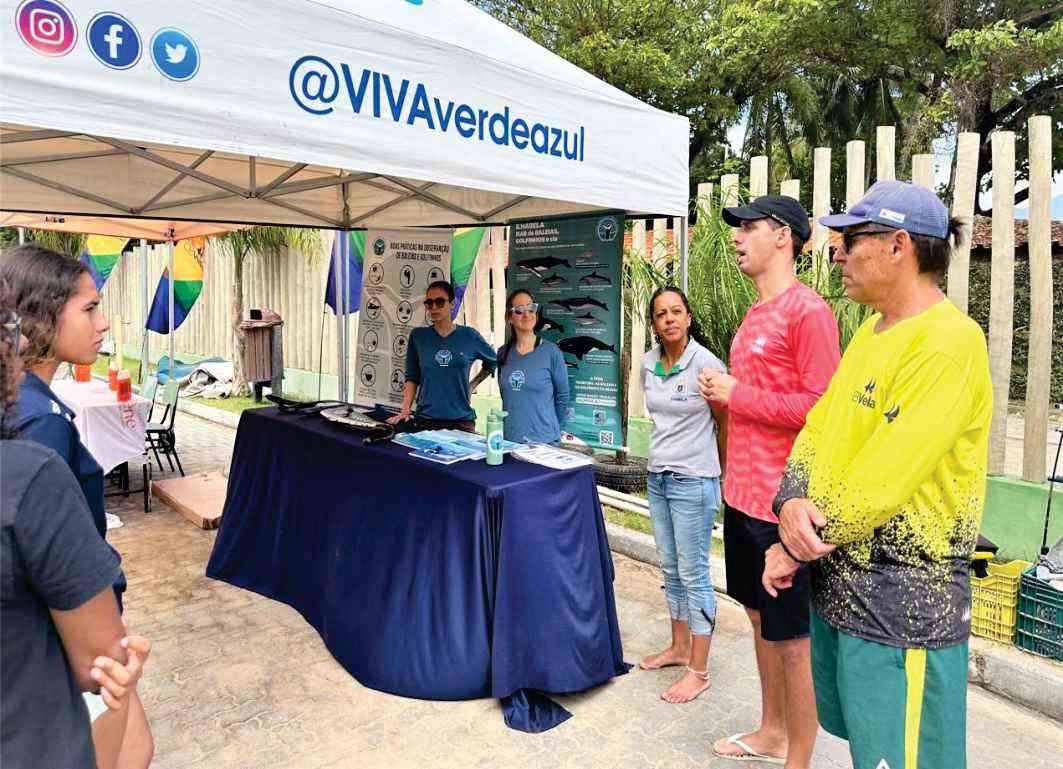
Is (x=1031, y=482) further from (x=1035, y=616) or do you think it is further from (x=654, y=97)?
(x=654, y=97)

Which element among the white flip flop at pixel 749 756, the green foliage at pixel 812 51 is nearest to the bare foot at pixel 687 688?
Answer: the white flip flop at pixel 749 756

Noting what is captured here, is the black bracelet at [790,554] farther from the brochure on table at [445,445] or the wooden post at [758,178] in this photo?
the wooden post at [758,178]

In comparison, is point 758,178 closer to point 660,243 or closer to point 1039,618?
point 660,243

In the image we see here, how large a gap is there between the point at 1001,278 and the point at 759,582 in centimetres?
299

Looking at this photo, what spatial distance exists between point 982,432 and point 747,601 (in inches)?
46.4

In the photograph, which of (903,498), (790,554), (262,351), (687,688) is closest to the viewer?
(903,498)

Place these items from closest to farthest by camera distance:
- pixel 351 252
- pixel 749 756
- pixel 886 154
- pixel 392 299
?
pixel 749 756, pixel 886 154, pixel 392 299, pixel 351 252

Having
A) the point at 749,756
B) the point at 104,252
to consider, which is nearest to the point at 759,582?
the point at 749,756

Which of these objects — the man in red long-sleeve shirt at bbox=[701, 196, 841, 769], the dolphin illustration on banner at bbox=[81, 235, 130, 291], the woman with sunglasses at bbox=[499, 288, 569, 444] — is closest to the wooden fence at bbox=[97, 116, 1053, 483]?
the man in red long-sleeve shirt at bbox=[701, 196, 841, 769]

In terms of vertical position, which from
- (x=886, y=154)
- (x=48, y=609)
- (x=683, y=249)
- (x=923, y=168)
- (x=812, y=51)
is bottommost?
(x=48, y=609)

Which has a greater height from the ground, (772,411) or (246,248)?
(246,248)

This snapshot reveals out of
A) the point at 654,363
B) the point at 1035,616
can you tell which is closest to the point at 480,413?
the point at 654,363

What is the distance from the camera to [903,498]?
56.1 inches

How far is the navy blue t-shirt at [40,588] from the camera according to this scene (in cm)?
94
